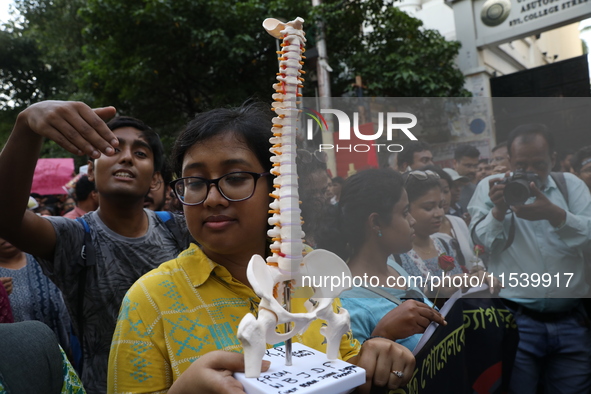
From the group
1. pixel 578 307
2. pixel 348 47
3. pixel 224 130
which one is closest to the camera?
pixel 224 130

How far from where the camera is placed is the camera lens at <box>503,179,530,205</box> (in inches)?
76.9

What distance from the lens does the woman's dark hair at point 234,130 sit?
1364 millimetres

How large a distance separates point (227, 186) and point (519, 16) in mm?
11624

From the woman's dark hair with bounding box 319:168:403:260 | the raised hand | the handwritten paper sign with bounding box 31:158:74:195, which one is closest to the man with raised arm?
the raised hand

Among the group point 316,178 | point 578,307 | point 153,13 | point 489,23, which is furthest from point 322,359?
point 489,23

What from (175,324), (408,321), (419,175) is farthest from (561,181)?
(175,324)

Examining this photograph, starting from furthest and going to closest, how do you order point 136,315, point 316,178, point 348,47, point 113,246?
1. point 348,47
2. point 113,246
3. point 316,178
4. point 136,315

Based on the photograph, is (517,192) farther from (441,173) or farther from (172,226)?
(172,226)

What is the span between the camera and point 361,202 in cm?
176

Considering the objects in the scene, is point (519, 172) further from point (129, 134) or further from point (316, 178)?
point (129, 134)

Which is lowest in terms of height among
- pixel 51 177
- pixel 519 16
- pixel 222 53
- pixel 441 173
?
pixel 441 173

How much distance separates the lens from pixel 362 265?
5.85ft

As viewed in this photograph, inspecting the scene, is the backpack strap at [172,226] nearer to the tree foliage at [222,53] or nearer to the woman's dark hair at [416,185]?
the woman's dark hair at [416,185]

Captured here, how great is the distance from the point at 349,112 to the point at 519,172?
2.39 feet
